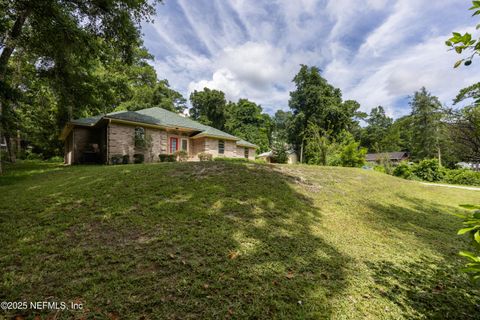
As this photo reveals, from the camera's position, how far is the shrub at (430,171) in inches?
671

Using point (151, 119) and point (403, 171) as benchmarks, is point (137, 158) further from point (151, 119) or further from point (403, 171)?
point (403, 171)

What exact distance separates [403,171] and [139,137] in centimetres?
2069

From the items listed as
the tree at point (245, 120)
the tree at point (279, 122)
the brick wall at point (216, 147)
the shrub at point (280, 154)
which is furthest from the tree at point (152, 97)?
the tree at point (279, 122)

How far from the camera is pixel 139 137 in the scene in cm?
1423

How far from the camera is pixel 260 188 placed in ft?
20.1

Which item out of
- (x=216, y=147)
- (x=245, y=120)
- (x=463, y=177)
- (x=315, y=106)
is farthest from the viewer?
(x=245, y=120)

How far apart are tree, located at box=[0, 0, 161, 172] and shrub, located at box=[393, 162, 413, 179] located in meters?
20.4

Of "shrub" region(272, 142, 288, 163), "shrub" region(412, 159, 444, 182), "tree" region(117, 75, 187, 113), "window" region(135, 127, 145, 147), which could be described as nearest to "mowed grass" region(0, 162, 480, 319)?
"window" region(135, 127, 145, 147)

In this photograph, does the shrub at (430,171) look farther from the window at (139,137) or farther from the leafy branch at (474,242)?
the window at (139,137)

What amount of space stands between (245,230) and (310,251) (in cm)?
113

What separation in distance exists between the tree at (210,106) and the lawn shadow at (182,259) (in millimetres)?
33015

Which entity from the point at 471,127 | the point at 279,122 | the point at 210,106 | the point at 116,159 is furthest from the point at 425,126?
the point at 116,159

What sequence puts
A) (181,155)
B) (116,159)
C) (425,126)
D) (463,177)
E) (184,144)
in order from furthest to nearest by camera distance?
1. (425,126)
2. (184,144)
3. (463,177)
4. (181,155)
5. (116,159)

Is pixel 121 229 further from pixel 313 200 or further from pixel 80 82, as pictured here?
pixel 80 82
